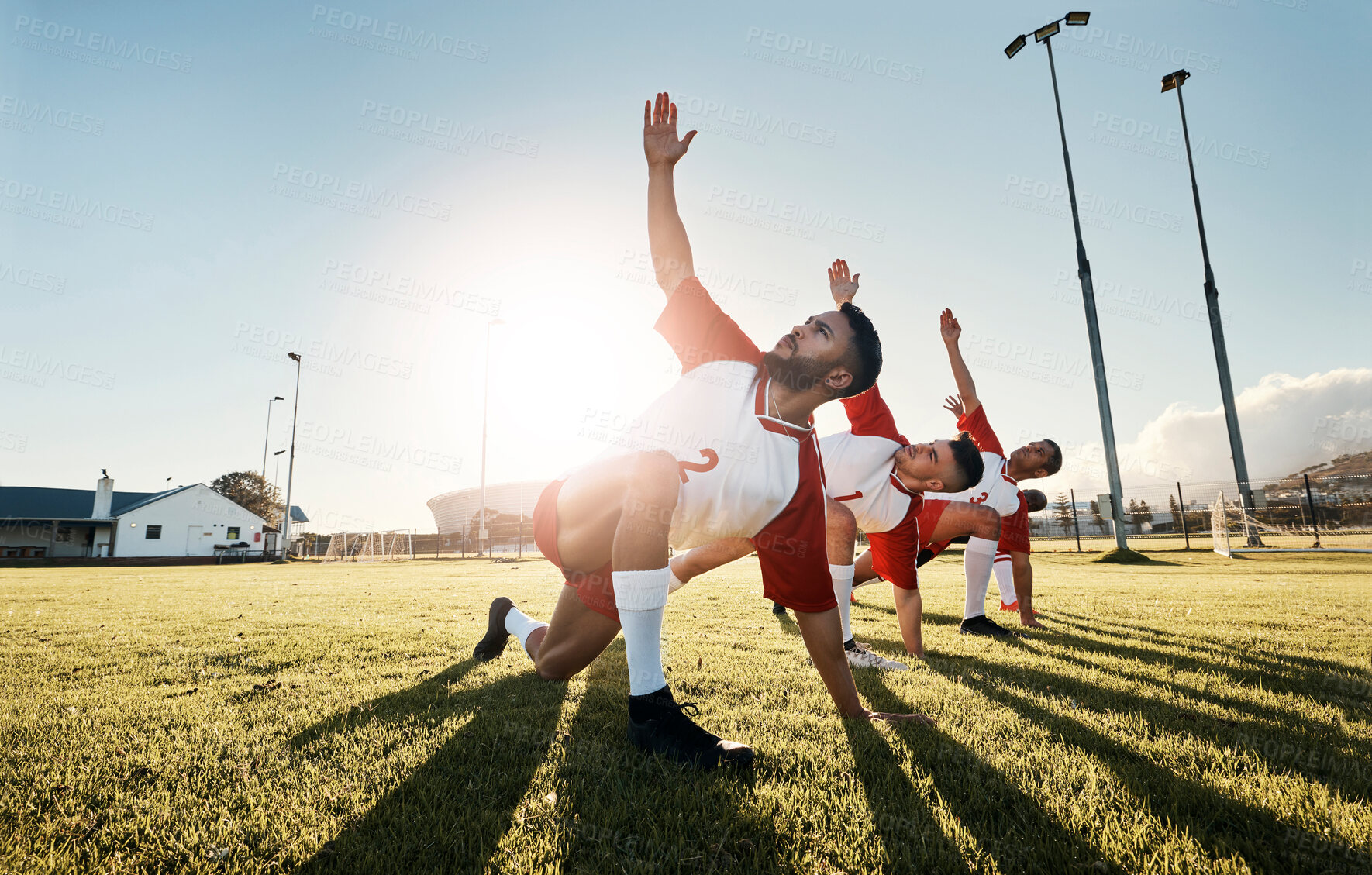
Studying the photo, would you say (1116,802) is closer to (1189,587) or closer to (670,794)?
(670,794)

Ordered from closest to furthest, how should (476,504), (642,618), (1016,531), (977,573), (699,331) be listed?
1. (642,618)
2. (699,331)
3. (977,573)
4. (1016,531)
5. (476,504)

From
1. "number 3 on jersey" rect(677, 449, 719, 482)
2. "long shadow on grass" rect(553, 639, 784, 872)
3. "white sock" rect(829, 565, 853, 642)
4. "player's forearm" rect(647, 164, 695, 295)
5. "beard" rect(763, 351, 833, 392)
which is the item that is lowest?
"long shadow on grass" rect(553, 639, 784, 872)

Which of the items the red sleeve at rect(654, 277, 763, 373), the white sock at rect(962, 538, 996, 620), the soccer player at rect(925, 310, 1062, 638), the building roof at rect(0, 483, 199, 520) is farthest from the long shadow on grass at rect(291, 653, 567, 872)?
the building roof at rect(0, 483, 199, 520)

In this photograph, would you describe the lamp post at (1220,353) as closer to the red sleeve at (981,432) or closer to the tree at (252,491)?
the red sleeve at (981,432)

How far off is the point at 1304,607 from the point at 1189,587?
3.36m

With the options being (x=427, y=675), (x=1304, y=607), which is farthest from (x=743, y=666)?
(x=1304, y=607)

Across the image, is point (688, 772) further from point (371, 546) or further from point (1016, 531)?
point (371, 546)

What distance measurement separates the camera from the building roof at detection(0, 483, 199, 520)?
4256 cm

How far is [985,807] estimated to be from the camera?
192cm

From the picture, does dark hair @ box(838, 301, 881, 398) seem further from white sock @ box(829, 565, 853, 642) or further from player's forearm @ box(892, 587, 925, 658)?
player's forearm @ box(892, 587, 925, 658)

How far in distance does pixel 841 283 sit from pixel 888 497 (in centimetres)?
183

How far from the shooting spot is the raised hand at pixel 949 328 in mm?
6078

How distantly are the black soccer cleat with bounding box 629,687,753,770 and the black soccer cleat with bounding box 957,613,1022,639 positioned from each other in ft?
13.6

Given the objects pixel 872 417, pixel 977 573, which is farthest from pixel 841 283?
pixel 977 573
